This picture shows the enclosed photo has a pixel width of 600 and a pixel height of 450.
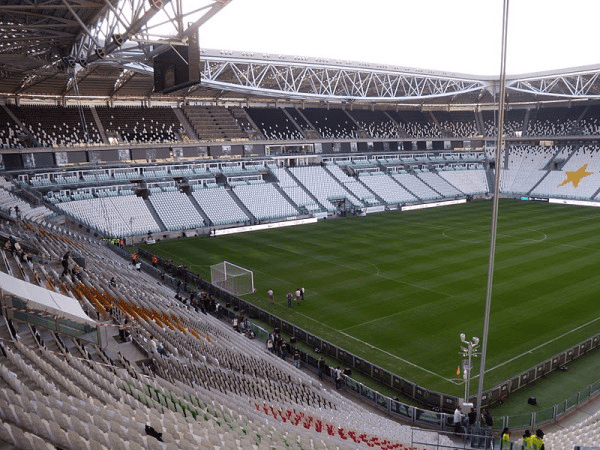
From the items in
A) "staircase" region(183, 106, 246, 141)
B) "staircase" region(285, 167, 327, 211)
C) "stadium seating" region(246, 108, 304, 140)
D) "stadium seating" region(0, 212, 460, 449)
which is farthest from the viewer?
"stadium seating" region(246, 108, 304, 140)

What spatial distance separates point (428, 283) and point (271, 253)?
13.4 meters

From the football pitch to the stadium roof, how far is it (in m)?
14.5

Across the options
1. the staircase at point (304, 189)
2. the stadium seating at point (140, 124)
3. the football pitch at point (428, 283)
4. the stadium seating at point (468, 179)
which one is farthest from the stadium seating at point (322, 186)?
the stadium seating at point (468, 179)

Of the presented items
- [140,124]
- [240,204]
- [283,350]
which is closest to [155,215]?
[240,204]

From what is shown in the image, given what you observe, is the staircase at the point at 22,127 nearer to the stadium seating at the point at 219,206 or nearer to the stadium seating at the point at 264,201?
the stadium seating at the point at 219,206

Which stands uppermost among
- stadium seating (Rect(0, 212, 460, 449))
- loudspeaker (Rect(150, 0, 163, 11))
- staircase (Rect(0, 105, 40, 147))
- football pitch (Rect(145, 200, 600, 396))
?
loudspeaker (Rect(150, 0, 163, 11))

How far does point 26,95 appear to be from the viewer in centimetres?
5228

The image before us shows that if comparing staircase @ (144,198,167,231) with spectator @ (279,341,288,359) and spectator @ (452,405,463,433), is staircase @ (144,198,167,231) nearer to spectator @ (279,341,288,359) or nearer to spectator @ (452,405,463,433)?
spectator @ (279,341,288,359)

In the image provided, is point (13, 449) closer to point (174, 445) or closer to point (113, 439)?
point (113, 439)

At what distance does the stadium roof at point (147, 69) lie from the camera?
63.8 ft

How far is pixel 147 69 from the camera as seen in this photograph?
39781 millimetres

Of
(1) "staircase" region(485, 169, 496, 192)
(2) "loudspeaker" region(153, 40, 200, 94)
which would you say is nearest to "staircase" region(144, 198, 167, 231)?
(2) "loudspeaker" region(153, 40, 200, 94)

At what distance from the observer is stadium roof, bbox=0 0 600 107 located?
19.4 meters

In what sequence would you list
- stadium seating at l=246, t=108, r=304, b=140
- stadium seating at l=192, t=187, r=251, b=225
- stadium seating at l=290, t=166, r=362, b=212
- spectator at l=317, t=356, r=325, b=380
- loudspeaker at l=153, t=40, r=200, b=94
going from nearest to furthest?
loudspeaker at l=153, t=40, r=200, b=94 < spectator at l=317, t=356, r=325, b=380 < stadium seating at l=192, t=187, r=251, b=225 < stadium seating at l=290, t=166, r=362, b=212 < stadium seating at l=246, t=108, r=304, b=140
